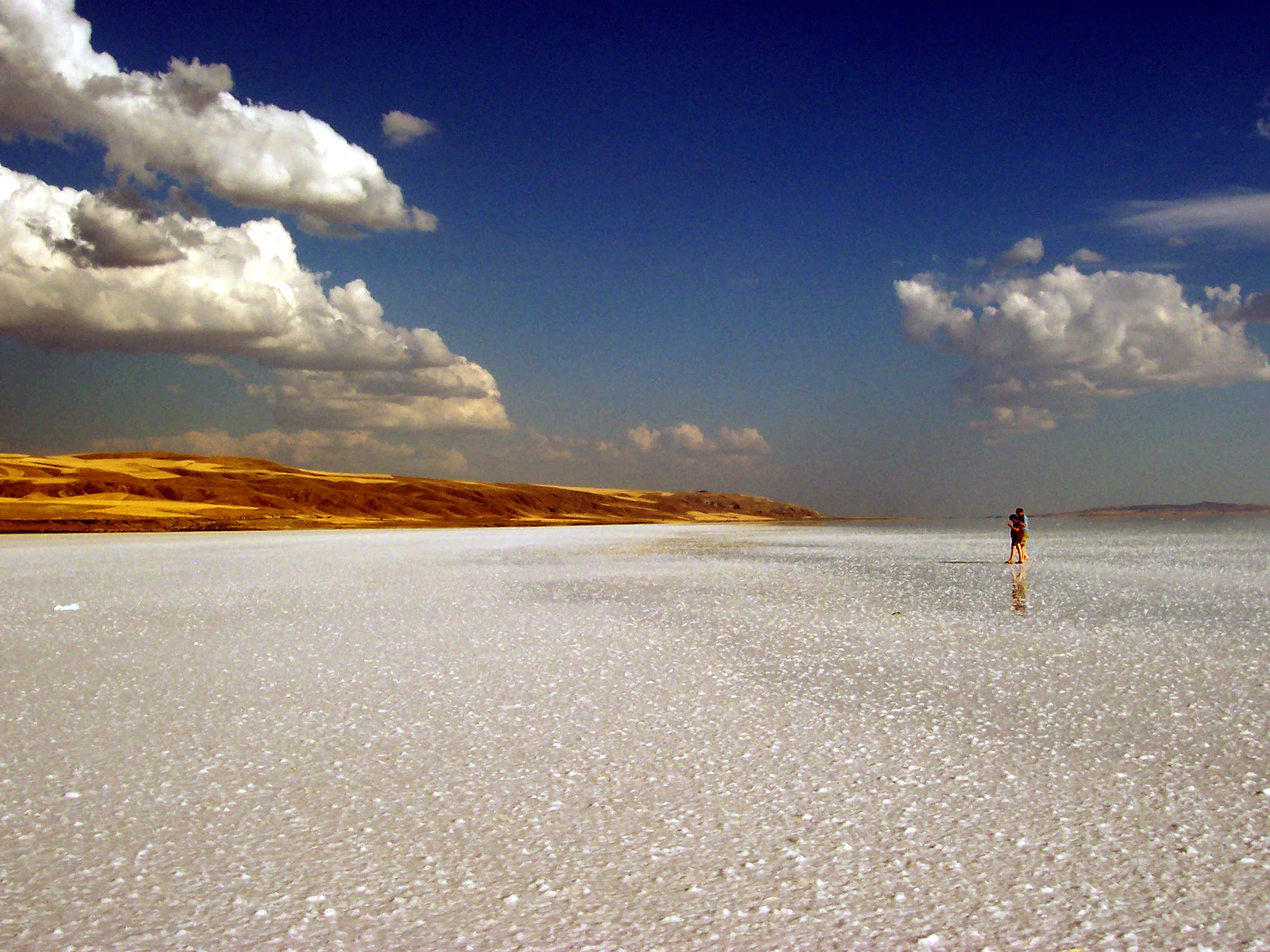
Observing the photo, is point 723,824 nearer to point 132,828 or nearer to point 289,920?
point 289,920

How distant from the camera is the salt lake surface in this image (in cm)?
405

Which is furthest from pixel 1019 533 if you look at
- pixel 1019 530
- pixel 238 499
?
pixel 238 499

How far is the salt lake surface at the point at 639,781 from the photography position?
405 centimetres

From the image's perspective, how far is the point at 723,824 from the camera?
200 inches

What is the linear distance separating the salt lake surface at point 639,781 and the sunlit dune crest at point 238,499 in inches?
2172

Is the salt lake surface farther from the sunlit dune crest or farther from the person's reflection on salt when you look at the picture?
the sunlit dune crest

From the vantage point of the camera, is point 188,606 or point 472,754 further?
point 188,606

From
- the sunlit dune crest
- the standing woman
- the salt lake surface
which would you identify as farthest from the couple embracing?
the sunlit dune crest

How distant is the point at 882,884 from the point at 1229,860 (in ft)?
5.84

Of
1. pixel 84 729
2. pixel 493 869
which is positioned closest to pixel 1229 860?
pixel 493 869

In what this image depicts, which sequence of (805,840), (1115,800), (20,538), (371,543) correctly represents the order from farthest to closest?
1. (20,538)
2. (371,543)
3. (1115,800)
4. (805,840)

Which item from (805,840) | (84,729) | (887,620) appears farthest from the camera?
(887,620)

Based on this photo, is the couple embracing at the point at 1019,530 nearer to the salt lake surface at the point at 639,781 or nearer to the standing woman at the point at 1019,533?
the standing woman at the point at 1019,533

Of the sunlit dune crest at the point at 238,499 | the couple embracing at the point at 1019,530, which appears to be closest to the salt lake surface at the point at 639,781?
the couple embracing at the point at 1019,530
